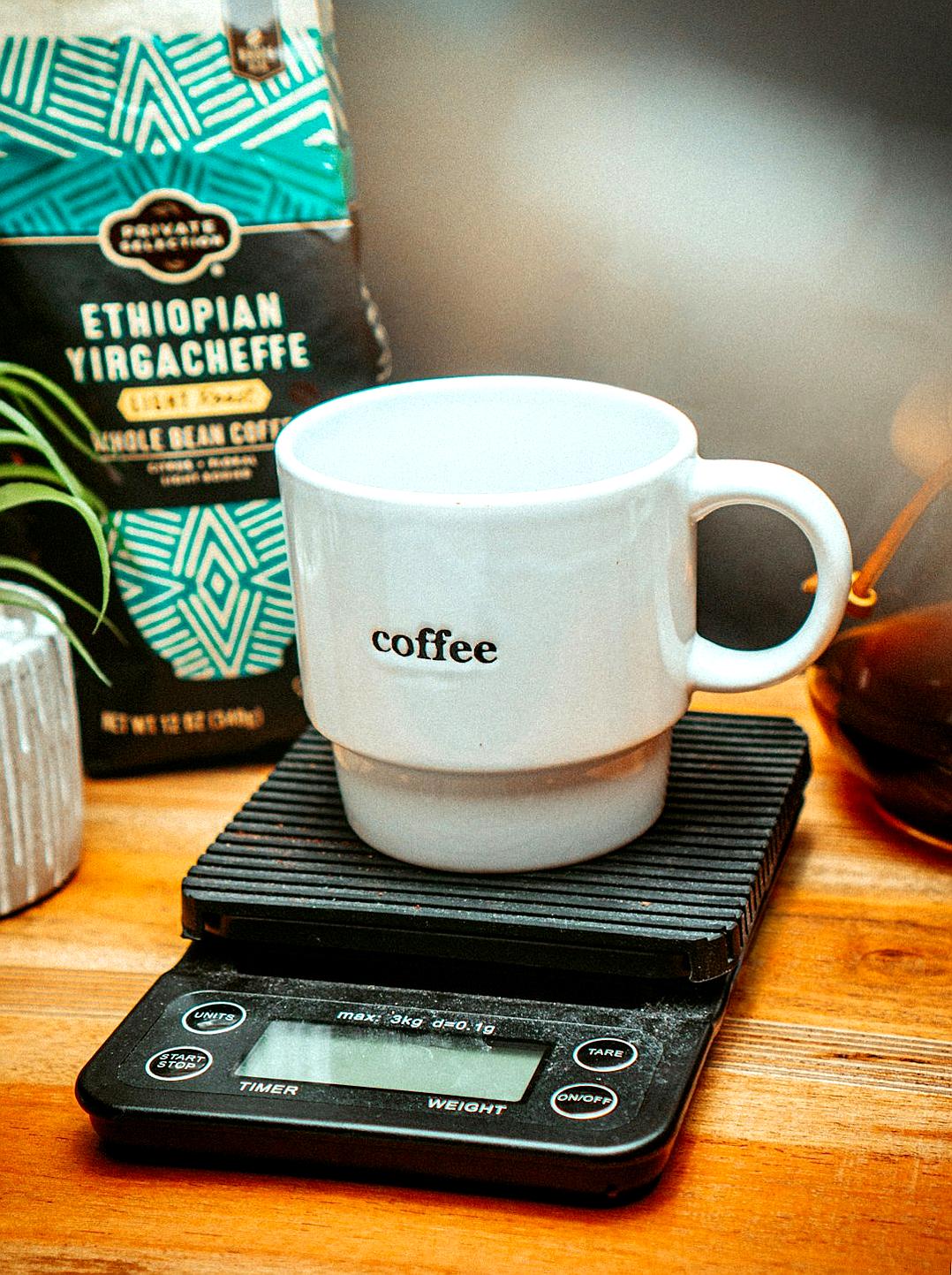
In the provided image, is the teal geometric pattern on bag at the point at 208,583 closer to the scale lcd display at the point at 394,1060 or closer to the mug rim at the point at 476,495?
the mug rim at the point at 476,495

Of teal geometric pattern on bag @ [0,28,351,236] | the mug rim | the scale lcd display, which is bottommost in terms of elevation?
the scale lcd display

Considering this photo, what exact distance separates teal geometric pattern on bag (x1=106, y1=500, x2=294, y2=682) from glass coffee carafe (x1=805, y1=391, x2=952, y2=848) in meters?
0.28

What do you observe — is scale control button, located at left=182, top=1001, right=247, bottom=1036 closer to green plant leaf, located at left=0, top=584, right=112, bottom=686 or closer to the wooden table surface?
the wooden table surface

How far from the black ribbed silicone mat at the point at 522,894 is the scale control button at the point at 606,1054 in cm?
3

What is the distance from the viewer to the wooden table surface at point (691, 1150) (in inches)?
15.8

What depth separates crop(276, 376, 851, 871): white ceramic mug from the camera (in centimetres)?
45

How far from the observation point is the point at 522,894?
0.50 m

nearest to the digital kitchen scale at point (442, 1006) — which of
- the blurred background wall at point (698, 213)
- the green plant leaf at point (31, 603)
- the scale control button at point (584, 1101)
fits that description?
the scale control button at point (584, 1101)

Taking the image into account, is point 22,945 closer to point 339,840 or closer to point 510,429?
point 339,840

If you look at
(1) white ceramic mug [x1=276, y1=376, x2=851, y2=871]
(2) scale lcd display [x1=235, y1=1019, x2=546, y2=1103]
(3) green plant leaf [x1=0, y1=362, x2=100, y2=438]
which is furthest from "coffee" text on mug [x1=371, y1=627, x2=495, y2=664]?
(3) green plant leaf [x1=0, y1=362, x2=100, y2=438]

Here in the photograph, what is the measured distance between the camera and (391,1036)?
47 centimetres

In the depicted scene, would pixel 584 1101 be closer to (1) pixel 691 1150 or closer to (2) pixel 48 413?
(1) pixel 691 1150

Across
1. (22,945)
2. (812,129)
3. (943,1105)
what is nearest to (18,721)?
(22,945)

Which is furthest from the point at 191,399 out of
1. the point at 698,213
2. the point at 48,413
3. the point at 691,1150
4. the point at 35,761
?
the point at 691,1150
